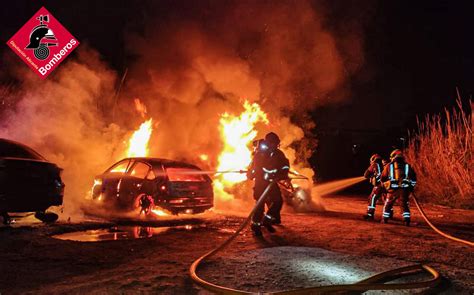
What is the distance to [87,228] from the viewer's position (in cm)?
677

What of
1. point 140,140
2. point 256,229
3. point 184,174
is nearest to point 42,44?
point 140,140

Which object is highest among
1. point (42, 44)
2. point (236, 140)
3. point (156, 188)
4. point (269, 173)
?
point (42, 44)

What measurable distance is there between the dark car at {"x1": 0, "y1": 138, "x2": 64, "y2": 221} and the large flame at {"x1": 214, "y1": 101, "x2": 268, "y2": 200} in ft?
19.0

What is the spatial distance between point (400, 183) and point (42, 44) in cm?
1165

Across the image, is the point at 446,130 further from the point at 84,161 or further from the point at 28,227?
the point at 28,227

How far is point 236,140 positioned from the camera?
12.8 meters

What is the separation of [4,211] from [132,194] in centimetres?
265

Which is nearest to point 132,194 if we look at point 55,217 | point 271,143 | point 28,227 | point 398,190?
point 55,217

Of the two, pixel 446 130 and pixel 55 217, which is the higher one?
pixel 446 130

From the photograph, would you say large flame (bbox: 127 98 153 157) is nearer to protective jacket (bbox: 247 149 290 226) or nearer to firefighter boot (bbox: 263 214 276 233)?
protective jacket (bbox: 247 149 290 226)

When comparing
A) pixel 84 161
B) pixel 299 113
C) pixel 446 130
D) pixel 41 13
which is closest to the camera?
pixel 84 161

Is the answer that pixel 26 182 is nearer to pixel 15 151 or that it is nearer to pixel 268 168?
pixel 15 151

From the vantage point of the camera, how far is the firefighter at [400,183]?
8.12 m

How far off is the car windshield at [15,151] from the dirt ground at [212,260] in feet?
3.94
